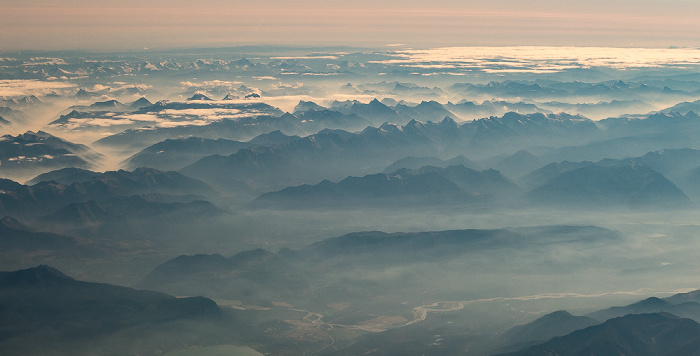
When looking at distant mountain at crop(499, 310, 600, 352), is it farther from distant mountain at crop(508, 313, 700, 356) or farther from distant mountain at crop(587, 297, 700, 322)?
distant mountain at crop(587, 297, 700, 322)

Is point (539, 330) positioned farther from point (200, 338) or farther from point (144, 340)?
point (144, 340)

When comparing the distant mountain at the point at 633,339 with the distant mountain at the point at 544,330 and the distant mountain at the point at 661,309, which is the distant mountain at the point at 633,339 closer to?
the distant mountain at the point at 544,330

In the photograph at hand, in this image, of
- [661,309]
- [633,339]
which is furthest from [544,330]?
[661,309]

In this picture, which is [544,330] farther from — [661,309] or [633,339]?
[661,309]

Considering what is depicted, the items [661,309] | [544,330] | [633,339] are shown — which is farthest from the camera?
[661,309]

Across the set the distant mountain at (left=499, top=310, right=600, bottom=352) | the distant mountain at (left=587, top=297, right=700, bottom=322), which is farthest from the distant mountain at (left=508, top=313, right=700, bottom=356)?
the distant mountain at (left=587, top=297, right=700, bottom=322)

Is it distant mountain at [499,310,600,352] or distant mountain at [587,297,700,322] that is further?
distant mountain at [587,297,700,322]

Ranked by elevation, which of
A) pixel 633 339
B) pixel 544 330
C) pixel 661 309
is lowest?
pixel 544 330

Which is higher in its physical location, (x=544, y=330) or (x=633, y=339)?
(x=633, y=339)
